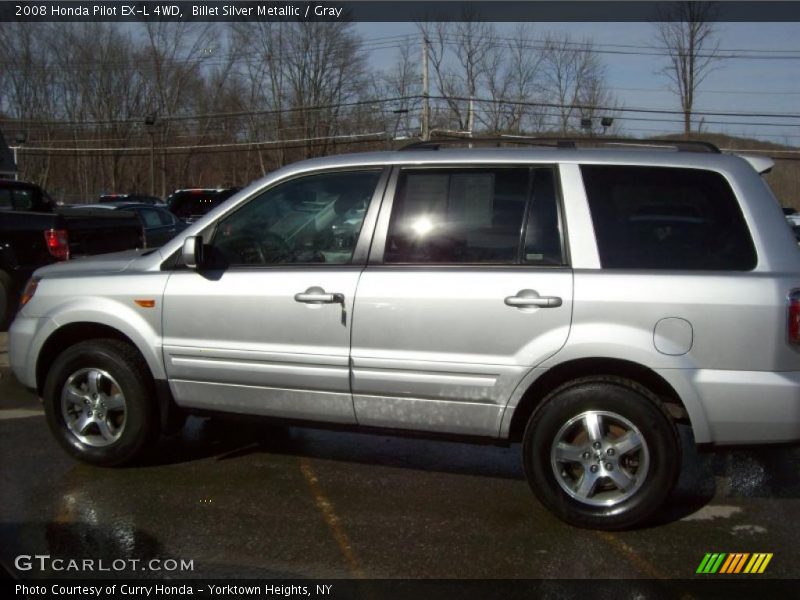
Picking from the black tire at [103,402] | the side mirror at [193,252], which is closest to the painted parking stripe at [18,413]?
the black tire at [103,402]

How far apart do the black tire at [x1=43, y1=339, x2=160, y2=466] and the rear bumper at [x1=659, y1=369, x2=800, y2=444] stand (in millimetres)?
2908

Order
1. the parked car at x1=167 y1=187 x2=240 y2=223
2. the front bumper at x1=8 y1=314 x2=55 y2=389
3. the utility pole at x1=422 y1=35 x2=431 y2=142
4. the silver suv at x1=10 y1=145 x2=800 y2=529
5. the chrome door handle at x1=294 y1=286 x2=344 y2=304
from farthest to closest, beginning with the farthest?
the utility pole at x1=422 y1=35 x2=431 y2=142
the parked car at x1=167 y1=187 x2=240 y2=223
the front bumper at x1=8 y1=314 x2=55 y2=389
the chrome door handle at x1=294 y1=286 x2=344 y2=304
the silver suv at x1=10 y1=145 x2=800 y2=529

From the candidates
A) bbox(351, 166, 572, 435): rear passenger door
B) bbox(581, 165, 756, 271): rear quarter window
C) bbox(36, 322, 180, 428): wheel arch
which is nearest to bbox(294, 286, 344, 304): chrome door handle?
bbox(351, 166, 572, 435): rear passenger door

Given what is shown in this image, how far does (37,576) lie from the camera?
3.30m

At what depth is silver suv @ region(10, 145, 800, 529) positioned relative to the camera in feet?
11.8

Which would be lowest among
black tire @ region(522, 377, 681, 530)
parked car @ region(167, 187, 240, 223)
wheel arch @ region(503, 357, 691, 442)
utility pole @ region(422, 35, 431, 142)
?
black tire @ region(522, 377, 681, 530)

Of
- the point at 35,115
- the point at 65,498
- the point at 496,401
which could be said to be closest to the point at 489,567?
the point at 496,401

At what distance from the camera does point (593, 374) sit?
12.5 ft

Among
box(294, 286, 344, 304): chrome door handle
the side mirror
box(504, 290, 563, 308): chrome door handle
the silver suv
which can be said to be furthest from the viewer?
the side mirror

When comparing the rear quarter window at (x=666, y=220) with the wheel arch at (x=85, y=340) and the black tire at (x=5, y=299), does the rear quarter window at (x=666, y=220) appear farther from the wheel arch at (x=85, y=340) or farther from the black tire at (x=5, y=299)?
the black tire at (x=5, y=299)

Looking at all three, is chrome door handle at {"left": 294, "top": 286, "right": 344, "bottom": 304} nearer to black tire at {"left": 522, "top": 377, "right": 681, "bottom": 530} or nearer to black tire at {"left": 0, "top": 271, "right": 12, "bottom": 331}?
black tire at {"left": 522, "top": 377, "right": 681, "bottom": 530}

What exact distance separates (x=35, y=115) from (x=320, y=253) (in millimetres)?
50433

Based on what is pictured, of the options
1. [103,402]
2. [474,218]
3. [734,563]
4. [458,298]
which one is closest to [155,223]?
[103,402]

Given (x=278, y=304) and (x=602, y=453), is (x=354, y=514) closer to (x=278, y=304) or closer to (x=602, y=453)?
(x=278, y=304)
